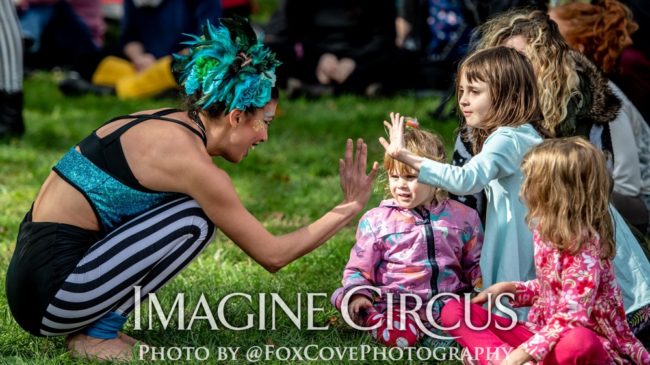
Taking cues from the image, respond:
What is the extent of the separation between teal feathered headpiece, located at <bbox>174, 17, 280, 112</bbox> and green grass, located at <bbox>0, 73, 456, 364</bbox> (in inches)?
32.9

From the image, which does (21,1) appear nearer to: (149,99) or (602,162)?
(149,99)

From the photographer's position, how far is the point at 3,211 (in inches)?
210

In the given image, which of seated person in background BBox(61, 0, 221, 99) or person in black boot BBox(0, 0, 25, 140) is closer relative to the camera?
person in black boot BBox(0, 0, 25, 140)

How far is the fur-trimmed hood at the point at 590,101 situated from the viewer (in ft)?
12.9

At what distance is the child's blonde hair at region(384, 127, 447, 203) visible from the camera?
3641mm

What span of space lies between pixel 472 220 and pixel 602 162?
643 mm

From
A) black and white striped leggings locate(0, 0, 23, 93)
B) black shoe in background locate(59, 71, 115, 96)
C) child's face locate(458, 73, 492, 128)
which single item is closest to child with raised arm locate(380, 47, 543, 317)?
child's face locate(458, 73, 492, 128)

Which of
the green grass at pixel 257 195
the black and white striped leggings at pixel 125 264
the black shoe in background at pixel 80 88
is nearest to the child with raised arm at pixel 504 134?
the green grass at pixel 257 195

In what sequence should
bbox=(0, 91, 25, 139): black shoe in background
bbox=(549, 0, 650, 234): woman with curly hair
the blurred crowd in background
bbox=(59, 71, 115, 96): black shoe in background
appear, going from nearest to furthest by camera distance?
bbox=(549, 0, 650, 234): woman with curly hair → bbox=(0, 91, 25, 139): black shoe in background → the blurred crowd in background → bbox=(59, 71, 115, 96): black shoe in background

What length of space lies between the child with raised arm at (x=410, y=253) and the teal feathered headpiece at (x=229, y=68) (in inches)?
20.6

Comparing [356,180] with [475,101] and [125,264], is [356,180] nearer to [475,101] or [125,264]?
[475,101]

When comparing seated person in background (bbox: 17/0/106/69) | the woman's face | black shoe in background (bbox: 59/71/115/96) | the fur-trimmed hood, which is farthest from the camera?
seated person in background (bbox: 17/0/106/69)

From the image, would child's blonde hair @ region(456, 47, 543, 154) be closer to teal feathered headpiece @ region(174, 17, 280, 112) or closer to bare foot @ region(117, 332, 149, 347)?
teal feathered headpiece @ region(174, 17, 280, 112)

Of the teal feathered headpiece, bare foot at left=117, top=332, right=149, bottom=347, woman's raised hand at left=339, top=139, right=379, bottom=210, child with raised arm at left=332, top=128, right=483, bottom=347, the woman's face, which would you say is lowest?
bare foot at left=117, top=332, right=149, bottom=347
